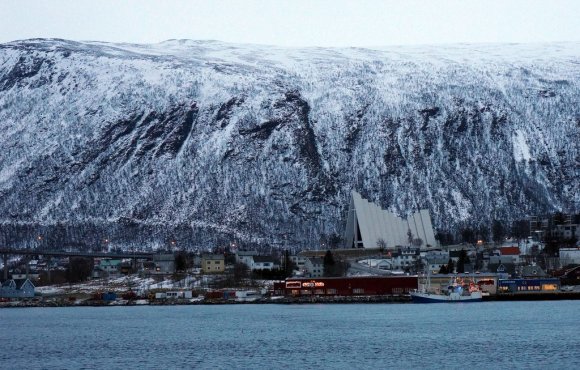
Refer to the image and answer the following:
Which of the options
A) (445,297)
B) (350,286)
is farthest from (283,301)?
(445,297)

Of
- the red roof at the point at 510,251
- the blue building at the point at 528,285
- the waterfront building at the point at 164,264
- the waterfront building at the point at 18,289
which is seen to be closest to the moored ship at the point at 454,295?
the blue building at the point at 528,285

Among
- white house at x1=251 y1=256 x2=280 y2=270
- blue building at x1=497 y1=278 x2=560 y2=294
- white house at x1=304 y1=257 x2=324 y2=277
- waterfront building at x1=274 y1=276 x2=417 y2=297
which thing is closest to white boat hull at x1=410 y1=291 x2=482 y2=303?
waterfront building at x1=274 y1=276 x2=417 y2=297

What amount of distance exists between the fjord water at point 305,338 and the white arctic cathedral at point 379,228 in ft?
245

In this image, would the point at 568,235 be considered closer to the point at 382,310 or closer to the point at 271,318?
the point at 382,310

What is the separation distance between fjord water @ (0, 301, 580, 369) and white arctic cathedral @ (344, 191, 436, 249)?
74649 millimetres

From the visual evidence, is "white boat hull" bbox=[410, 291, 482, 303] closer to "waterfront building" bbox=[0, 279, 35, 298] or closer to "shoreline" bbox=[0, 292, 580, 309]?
"shoreline" bbox=[0, 292, 580, 309]

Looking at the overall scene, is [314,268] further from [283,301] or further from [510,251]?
[510,251]

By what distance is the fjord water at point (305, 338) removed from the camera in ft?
208

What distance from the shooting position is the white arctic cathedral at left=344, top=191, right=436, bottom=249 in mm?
186125

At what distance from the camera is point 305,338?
252 feet

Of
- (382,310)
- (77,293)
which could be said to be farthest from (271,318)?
(77,293)

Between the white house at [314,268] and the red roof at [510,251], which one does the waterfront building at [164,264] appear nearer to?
the white house at [314,268]

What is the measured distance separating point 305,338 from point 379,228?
112633 millimetres

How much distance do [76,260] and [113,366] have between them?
384 ft
